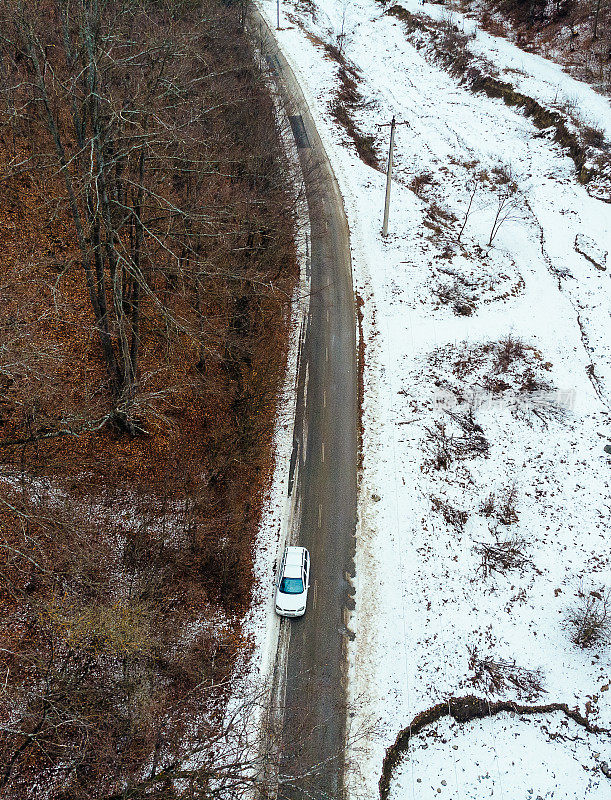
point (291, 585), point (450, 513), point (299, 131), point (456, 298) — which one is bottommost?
point (291, 585)

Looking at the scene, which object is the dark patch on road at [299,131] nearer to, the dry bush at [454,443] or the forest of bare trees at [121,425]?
the forest of bare trees at [121,425]

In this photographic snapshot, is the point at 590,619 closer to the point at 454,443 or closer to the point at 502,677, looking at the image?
the point at 502,677

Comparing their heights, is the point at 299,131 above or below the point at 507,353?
above

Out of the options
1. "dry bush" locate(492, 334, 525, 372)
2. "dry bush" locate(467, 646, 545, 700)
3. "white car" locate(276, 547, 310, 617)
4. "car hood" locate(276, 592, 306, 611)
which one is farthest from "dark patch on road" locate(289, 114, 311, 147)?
"dry bush" locate(467, 646, 545, 700)

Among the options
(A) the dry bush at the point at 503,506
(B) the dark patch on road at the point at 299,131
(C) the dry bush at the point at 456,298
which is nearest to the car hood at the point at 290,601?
(A) the dry bush at the point at 503,506

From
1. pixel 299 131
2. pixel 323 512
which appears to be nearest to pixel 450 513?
pixel 323 512

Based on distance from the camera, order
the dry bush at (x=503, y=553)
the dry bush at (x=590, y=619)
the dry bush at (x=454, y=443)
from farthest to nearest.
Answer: the dry bush at (x=454, y=443) → the dry bush at (x=503, y=553) → the dry bush at (x=590, y=619)

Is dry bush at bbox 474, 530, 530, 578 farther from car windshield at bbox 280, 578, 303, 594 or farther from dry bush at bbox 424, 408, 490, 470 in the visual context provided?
car windshield at bbox 280, 578, 303, 594
